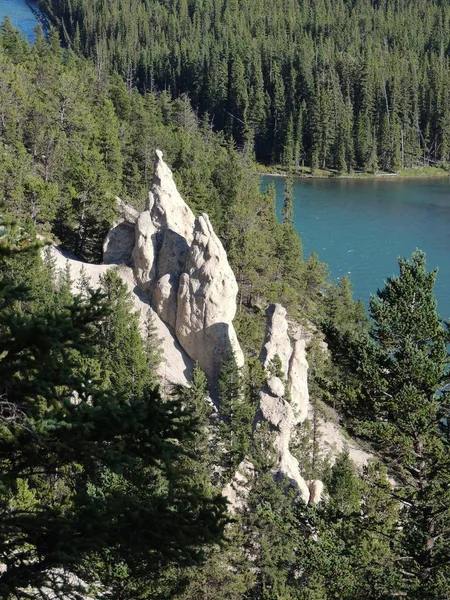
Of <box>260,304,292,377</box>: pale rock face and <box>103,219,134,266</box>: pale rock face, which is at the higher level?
<box>103,219,134,266</box>: pale rock face

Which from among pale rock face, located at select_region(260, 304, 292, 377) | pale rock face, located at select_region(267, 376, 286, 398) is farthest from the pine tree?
pale rock face, located at select_region(260, 304, 292, 377)

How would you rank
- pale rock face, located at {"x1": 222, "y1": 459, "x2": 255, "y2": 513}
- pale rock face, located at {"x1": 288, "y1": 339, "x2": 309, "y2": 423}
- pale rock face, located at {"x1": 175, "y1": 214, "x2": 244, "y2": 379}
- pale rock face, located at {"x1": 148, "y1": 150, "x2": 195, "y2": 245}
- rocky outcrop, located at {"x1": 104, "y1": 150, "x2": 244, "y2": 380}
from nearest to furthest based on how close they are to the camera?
pale rock face, located at {"x1": 222, "y1": 459, "x2": 255, "y2": 513} < pale rock face, located at {"x1": 175, "y1": 214, "x2": 244, "y2": 379} < rocky outcrop, located at {"x1": 104, "y1": 150, "x2": 244, "y2": 380} < pale rock face, located at {"x1": 288, "y1": 339, "x2": 309, "y2": 423} < pale rock face, located at {"x1": 148, "y1": 150, "x2": 195, "y2": 245}

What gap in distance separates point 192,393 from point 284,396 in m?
6.31

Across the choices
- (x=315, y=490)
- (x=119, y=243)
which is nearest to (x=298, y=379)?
(x=315, y=490)

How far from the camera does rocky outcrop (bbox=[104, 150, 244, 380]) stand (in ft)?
118

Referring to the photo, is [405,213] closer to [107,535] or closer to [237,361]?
[237,361]

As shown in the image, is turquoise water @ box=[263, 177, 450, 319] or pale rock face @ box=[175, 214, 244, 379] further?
turquoise water @ box=[263, 177, 450, 319]

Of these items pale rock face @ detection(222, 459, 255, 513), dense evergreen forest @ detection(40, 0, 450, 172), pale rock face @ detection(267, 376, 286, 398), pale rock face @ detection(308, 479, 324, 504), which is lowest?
pale rock face @ detection(308, 479, 324, 504)

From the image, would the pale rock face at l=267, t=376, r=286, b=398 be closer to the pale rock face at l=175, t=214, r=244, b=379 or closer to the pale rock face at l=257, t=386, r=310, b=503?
the pale rock face at l=257, t=386, r=310, b=503

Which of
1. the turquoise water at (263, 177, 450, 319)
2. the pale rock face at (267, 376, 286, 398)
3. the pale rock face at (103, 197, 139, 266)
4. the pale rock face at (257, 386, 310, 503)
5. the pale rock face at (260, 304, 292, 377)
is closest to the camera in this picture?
the pale rock face at (257, 386, 310, 503)

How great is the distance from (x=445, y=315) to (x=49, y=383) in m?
47.1

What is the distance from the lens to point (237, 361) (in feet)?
116

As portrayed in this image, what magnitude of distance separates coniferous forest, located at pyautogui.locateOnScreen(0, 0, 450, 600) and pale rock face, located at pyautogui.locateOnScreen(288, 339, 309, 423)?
1217 millimetres

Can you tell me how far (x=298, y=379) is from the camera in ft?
127
